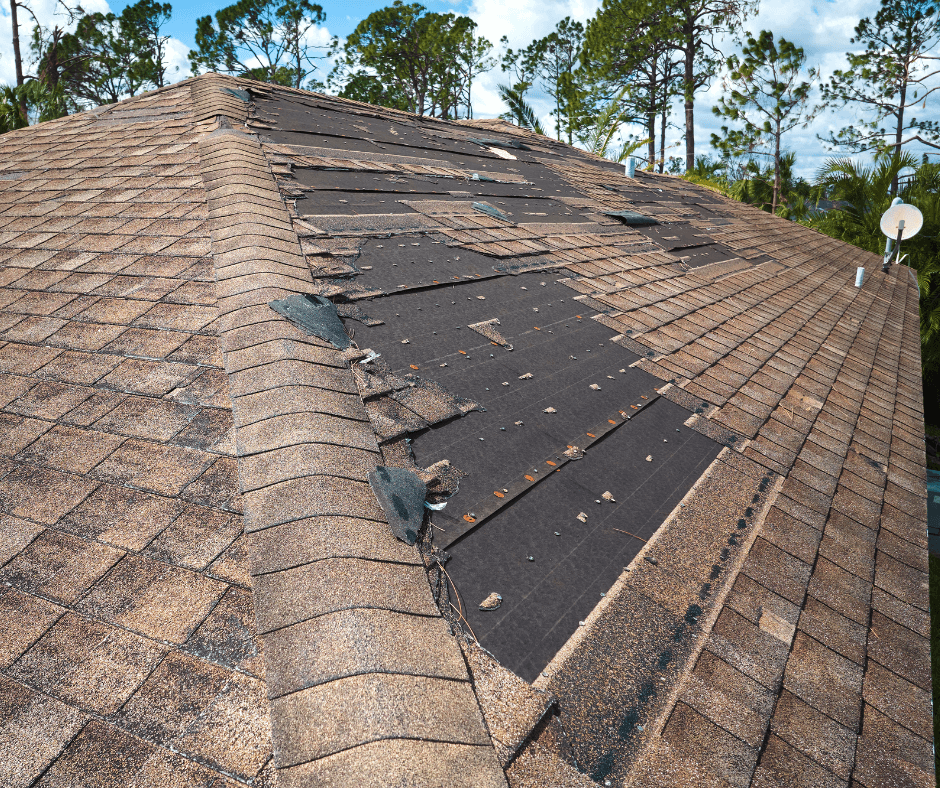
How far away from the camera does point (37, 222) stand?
4.82m

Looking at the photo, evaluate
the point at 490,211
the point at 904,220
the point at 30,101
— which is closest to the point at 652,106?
the point at 904,220

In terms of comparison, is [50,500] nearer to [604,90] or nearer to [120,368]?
[120,368]

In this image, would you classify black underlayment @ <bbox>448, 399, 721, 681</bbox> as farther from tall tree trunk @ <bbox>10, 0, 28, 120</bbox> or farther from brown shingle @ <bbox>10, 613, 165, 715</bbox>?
tall tree trunk @ <bbox>10, 0, 28, 120</bbox>

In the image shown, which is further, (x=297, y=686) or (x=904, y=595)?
(x=904, y=595)

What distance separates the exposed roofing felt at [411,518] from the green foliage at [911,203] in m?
13.0

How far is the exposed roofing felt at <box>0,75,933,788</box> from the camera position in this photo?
1449 mm

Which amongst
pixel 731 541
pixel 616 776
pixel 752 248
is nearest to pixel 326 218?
pixel 731 541

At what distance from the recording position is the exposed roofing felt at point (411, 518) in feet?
4.75

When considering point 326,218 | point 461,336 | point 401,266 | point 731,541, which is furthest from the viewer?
point 326,218

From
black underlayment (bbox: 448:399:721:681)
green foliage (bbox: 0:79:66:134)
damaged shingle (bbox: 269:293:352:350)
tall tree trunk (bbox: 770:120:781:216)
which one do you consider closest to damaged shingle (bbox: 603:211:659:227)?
black underlayment (bbox: 448:399:721:681)

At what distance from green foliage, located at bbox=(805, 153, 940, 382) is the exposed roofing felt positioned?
1297 cm

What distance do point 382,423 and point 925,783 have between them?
2172 mm

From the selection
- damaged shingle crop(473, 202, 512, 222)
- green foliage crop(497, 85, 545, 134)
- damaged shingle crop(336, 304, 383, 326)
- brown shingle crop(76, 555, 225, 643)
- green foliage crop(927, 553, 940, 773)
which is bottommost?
green foliage crop(927, 553, 940, 773)

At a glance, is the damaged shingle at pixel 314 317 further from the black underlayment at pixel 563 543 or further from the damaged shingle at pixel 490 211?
the damaged shingle at pixel 490 211
